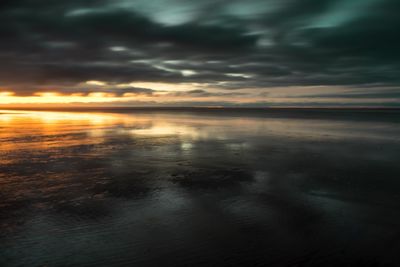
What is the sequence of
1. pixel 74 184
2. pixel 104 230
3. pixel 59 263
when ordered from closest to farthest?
pixel 59 263 → pixel 104 230 → pixel 74 184

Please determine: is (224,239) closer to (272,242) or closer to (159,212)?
(272,242)

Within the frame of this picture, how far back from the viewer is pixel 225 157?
1862cm

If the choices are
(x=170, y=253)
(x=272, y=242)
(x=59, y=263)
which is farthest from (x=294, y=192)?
(x=59, y=263)

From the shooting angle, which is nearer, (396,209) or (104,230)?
(104,230)

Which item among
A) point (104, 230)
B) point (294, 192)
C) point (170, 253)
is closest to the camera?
point (170, 253)

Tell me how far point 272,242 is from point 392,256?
8.13 feet

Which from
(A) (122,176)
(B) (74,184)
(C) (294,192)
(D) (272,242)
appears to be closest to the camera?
(D) (272,242)

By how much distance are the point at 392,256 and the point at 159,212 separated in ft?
19.3

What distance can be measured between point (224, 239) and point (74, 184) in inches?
288

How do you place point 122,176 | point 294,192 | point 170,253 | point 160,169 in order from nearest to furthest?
point 170,253
point 294,192
point 122,176
point 160,169

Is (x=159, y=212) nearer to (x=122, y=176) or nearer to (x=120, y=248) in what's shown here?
(x=120, y=248)

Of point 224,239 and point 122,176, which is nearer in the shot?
point 224,239

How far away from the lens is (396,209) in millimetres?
9672

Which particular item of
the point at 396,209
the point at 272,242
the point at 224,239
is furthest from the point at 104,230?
the point at 396,209
